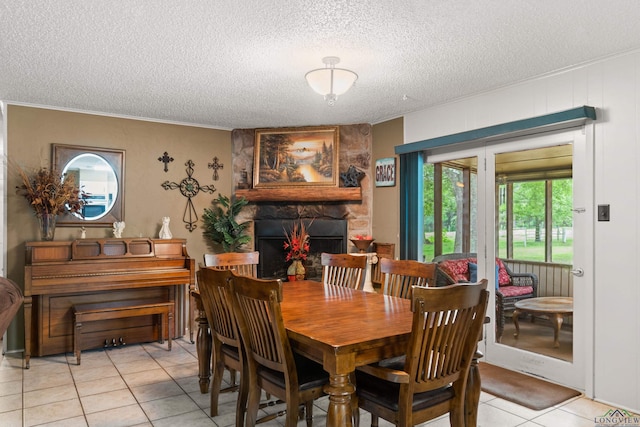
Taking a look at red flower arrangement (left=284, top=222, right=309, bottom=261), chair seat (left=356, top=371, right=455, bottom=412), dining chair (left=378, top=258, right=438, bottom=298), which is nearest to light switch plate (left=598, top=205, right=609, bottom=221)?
dining chair (left=378, top=258, right=438, bottom=298)

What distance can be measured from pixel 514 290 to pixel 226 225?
321cm

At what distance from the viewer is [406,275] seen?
3176 mm

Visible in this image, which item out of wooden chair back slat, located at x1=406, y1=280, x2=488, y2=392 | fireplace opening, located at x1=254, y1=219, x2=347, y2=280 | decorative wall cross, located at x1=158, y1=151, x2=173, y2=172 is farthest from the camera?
fireplace opening, located at x1=254, y1=219, x2=347, y2=280

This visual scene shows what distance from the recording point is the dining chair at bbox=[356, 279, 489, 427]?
187 centimetres

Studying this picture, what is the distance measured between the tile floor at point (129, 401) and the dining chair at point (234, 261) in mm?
949

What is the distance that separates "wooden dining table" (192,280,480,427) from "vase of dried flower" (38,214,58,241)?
2.76 m

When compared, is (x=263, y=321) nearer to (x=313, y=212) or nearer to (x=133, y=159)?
(x=313, y=212)

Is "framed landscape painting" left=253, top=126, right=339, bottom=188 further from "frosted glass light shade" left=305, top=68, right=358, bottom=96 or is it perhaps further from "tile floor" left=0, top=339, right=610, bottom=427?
"tile floor" left=0, top=339, right=610, bottom=427

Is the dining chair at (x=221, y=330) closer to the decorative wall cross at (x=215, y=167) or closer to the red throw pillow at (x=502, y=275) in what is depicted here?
the red throw pillow at (x=502, y=275)

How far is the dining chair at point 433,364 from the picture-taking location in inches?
73.7

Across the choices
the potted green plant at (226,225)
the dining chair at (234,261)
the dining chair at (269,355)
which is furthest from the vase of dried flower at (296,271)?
the dining chair at (269,355)

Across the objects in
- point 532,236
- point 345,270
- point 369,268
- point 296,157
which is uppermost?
point 296,157

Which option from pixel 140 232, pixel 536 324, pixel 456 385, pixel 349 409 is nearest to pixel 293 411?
pixel 349 409

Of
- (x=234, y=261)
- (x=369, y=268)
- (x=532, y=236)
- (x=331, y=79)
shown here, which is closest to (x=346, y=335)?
→ (x=331, y=79)
